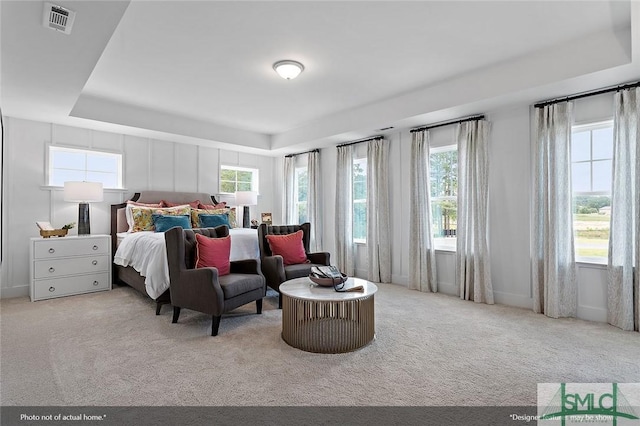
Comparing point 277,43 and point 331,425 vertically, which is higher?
point 277,43

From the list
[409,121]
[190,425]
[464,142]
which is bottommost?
[190,425]

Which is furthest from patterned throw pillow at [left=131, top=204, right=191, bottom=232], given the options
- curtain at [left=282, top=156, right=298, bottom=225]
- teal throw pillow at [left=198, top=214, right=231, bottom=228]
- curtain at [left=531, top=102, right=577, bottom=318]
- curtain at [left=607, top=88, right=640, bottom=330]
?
curtain at [left=607, top=88, right=640, bottom=330]

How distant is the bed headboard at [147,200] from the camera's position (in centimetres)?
508

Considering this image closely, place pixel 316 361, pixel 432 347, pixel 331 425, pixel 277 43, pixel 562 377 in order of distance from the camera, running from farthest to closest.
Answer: pixel 277 43, pixel 432 347, pixel 316 361, pixel 562 377, pixel 331 425

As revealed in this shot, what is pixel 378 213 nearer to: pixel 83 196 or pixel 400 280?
pixel 400 280

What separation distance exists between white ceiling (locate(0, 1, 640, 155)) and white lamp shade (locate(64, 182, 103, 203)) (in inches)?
34.8

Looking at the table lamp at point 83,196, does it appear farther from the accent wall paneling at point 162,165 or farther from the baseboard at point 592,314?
the baseboard at point 592,314

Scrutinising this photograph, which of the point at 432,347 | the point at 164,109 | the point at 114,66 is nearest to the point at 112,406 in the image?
the point at 432,347

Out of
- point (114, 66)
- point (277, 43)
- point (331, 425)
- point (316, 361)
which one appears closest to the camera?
point (331, 425)

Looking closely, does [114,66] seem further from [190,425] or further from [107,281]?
[190,425]

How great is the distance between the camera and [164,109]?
4.96 m

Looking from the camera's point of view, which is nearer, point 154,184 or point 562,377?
point 562,377

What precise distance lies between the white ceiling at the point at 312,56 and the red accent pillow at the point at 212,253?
72.3 inches

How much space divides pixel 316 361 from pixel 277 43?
2.74 meters
